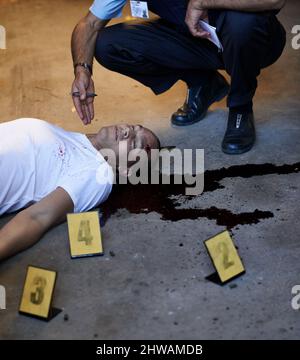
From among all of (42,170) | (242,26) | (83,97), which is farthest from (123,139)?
(242,26)

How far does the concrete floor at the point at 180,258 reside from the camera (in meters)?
1.76

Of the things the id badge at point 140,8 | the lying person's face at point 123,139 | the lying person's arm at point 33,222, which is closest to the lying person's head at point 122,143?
the lying person's face at point 123,139

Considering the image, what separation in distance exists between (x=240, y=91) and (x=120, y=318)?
1175 mm

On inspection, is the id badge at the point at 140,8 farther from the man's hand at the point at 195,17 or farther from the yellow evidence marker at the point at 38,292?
the yellow evidence marker at the point at 38,292

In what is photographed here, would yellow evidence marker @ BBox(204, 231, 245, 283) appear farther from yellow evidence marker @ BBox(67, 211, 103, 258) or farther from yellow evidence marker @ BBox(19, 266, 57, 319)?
yellow evidence marker @ BBox(19, 266, 57, 319)

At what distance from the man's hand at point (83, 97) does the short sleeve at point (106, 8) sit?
30 centimetres

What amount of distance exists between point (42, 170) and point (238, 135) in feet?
2.89

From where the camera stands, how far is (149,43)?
8.84 feet

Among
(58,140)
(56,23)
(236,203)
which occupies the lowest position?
(56,23)

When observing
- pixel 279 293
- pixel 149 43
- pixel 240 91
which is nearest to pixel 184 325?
pixel 279 293

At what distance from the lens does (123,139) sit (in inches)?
94.5

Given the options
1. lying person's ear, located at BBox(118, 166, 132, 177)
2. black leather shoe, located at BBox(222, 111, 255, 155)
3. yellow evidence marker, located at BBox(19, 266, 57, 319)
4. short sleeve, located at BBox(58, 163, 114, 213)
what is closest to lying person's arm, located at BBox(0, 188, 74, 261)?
short sleeve, located at BBox(58, 163, 114, 213)

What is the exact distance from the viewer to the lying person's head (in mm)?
2393

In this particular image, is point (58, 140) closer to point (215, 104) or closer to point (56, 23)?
point (215, 104)
